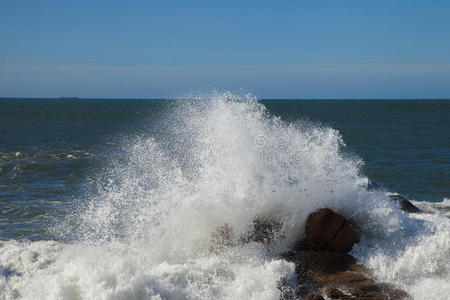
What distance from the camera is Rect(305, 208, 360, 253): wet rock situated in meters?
7.63

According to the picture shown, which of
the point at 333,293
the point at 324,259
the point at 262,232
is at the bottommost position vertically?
the point at 333,293

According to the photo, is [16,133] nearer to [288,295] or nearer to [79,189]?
[79,189]

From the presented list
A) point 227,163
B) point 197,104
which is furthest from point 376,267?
point 197,104

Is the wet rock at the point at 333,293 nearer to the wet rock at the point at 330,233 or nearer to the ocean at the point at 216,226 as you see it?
the ocean at the point at 216,226

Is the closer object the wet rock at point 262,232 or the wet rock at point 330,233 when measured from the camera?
the wet rock at point 330,233

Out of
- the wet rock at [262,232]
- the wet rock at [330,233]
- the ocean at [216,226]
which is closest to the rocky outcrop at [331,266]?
the wet rock at [330,233]

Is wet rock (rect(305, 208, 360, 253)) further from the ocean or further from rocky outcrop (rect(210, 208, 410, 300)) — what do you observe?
the ocean

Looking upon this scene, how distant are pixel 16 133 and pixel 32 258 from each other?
26.2m

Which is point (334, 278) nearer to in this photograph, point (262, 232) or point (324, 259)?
point (324, 259)

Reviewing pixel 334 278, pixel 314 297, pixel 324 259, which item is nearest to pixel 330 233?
pixel 324 259

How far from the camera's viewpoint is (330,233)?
7660 millimetres

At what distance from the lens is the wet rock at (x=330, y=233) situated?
763cm

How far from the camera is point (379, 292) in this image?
6512 mm

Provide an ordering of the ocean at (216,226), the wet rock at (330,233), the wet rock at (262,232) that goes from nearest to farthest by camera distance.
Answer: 1. the ocean at (216,226)
2. the wet rock at (330,233)
3. the wet rock at (262,232)
